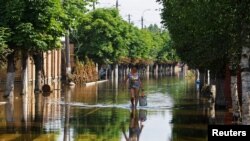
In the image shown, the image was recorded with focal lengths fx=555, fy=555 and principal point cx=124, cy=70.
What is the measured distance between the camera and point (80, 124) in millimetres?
17266

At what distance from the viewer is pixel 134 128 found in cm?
1667

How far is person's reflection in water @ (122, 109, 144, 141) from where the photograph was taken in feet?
48.5

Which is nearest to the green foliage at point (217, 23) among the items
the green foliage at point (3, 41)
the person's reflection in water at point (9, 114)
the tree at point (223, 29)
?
the tree at point (223, 29)

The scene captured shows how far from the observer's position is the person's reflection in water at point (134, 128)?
14784 millimetres

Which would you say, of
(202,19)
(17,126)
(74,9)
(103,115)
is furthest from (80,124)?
(74,9)

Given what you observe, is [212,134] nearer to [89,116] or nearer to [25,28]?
[89,116]

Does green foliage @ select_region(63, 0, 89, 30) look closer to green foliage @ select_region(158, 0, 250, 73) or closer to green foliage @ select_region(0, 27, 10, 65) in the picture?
green foliage @ select_region(0, 27, 10, 65)

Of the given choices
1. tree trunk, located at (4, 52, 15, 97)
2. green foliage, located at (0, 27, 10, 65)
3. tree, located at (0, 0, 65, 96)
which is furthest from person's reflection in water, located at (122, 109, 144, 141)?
tree trunk, located at (4, 52, 15, 97)

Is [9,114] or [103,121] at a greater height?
Answer: [9,114]

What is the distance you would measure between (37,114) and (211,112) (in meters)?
6.85

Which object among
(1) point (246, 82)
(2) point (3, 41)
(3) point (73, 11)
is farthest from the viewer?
(3) point (73, 11)

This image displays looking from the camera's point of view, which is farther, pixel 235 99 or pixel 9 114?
pixel 9 114

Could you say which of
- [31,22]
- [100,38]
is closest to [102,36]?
[100,38]

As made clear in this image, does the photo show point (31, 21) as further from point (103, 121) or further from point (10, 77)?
point (103, 121)
